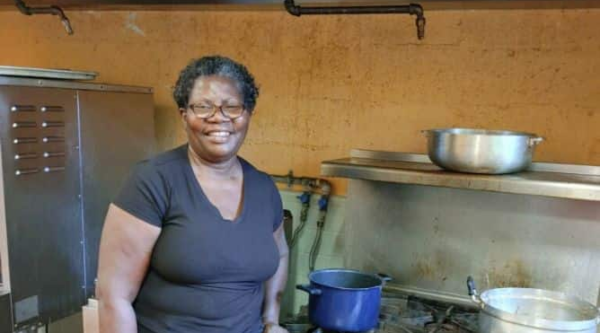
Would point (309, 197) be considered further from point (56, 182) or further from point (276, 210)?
point (56, 182)

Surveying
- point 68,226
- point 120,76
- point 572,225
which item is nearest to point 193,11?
point 120,76

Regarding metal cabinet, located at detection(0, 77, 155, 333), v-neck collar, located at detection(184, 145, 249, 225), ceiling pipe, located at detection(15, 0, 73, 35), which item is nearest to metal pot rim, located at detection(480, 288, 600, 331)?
v-neck collar, located at detection(184, 145, 249, 225)

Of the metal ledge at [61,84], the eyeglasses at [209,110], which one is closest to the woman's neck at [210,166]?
the eyeglasses at [209,110]

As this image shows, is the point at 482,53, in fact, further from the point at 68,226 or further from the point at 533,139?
the point at 68,226

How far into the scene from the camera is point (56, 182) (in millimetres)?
1912

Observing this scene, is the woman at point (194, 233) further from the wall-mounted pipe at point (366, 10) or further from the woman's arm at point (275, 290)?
the wall-mounted pipe at point (366, 10)

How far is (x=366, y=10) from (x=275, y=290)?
1174mm

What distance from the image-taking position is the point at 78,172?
2.00 metres

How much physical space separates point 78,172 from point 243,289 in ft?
3.41

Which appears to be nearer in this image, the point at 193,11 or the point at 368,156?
the point at 368,156

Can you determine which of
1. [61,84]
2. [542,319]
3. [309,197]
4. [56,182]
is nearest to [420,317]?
[542,319]

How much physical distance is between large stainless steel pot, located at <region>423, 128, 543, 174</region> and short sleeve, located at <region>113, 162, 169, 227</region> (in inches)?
32.5

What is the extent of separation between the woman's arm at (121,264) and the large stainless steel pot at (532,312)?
88 centimetres

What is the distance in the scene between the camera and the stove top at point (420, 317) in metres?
1.57
